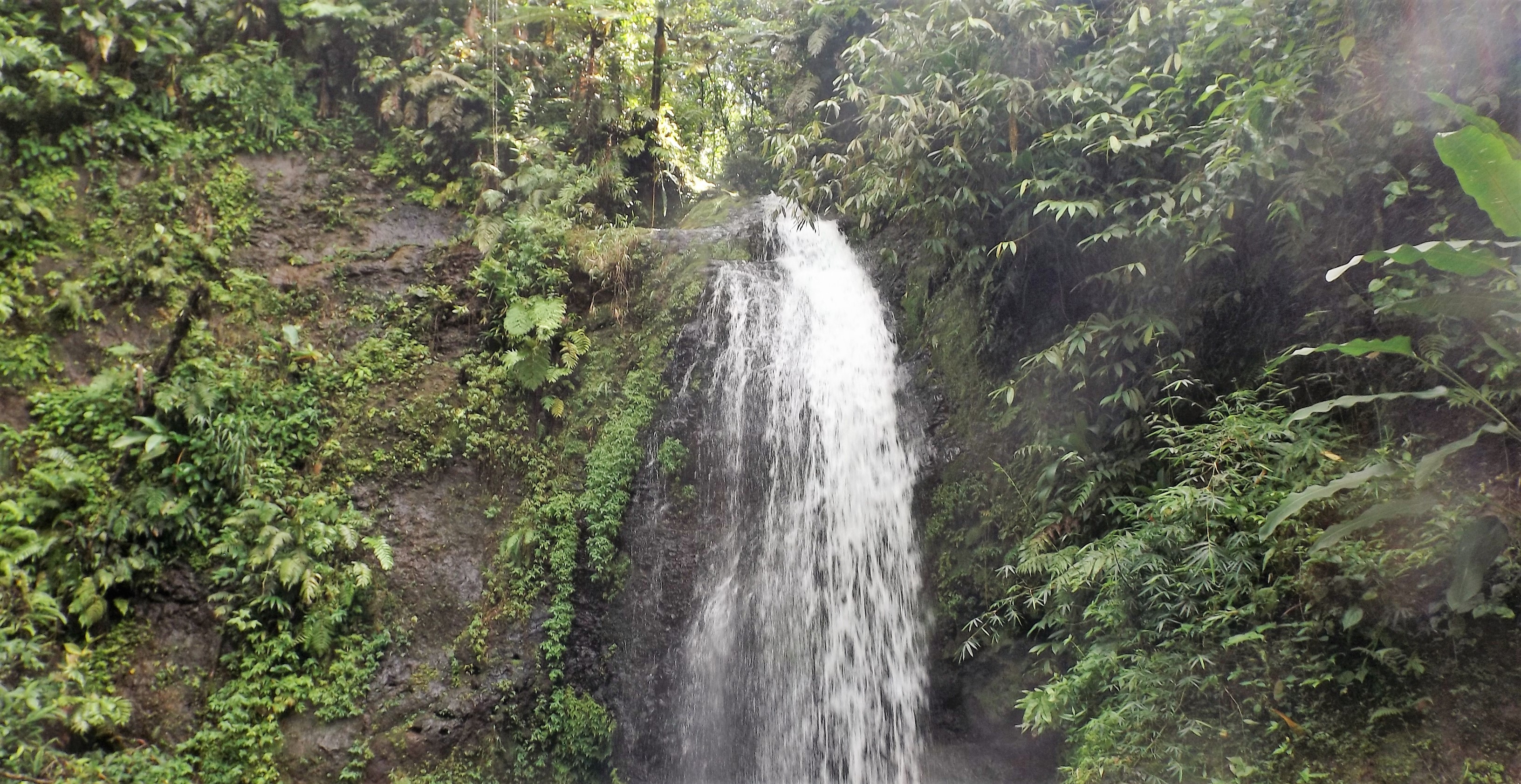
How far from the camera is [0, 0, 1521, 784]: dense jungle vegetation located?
3.84 meters

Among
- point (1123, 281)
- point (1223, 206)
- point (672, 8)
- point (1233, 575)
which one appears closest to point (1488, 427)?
point (1233, 575)

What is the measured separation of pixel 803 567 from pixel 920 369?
2.19 m

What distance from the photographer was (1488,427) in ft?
10.6

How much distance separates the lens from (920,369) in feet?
23.1

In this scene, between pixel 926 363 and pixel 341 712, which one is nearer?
pixel 341 712

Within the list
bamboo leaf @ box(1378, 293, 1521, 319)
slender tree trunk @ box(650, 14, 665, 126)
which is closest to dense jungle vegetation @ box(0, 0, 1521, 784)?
bamboo leaf @ box(1378, 293, 1521, 319)

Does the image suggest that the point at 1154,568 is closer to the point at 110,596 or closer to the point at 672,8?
the point at 110,596

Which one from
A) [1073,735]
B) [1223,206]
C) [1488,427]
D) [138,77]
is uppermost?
[138,77]

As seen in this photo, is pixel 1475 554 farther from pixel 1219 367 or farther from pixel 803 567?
pixel 803 567

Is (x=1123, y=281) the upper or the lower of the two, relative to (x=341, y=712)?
upper

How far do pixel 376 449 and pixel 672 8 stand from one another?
694cm

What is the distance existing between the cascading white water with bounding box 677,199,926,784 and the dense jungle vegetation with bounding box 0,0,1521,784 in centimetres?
49

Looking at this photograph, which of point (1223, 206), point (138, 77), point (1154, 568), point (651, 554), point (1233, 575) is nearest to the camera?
point (1233, 575)

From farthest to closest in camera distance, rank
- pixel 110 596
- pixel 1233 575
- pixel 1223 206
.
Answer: pixel 110 596 → pixel 1223 206 → pixel 1233 575
